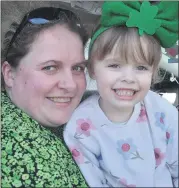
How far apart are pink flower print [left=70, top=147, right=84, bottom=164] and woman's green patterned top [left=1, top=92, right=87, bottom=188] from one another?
0.02 metres

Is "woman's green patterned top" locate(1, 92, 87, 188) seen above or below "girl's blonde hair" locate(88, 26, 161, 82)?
below

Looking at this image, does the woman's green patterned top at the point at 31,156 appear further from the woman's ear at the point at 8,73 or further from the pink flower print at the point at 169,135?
the pink flower print at the point at 169,135

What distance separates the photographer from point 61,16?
4.84 ft

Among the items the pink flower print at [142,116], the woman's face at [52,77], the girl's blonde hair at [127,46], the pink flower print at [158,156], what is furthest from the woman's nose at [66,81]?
the pink flower print at [158,156]

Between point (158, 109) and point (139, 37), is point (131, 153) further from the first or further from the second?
point (139, 37)

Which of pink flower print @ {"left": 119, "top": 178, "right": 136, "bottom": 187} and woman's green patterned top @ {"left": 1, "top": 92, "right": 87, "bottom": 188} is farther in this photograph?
pink flower print @ {"left": 119, "top": 178, "right": 136, "bottom": 187}

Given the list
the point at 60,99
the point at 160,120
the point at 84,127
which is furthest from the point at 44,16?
the point at 160,120

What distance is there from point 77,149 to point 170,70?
1.44ft

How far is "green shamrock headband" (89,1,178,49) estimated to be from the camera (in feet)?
4.43

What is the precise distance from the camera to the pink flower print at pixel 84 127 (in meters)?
1.42

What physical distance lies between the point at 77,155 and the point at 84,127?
10 centimetres

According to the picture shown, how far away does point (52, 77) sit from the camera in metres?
1.40

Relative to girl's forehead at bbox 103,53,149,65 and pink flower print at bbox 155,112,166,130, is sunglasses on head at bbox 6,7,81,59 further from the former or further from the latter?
pink flower print at bbox 155,112,166,130

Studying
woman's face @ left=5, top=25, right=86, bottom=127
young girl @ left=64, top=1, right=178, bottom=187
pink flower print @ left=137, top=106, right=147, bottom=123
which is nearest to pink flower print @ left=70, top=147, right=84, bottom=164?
young girl @ left=64, top=1, right=178, bottom=187
